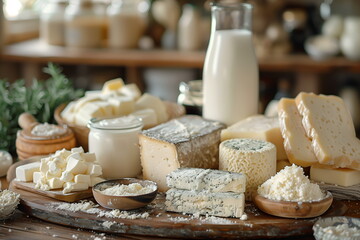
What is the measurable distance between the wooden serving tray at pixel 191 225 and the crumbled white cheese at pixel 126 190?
0.13ft

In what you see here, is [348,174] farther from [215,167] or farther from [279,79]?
[279,79]

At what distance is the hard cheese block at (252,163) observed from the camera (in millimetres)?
1193

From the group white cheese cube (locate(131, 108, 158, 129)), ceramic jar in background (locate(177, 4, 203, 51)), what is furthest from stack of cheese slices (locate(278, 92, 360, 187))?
ceramic jar in background (locate(177, 4, 203, 51))

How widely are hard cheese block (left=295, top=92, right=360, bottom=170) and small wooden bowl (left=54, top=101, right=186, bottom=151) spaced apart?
409 millimetres

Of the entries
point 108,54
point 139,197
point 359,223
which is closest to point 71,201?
point 139,197

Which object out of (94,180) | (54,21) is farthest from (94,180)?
(54,21)

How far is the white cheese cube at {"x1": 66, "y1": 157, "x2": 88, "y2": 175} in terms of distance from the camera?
1190 mm

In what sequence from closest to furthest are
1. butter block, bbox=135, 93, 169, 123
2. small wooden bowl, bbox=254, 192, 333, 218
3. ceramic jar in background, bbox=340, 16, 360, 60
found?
small wooden bowl, bbox=254, 192, 333, 218
butter block, bbox=135, 93, 169, 123
ceramic jar in background, bbox=340, 16, 360, 60

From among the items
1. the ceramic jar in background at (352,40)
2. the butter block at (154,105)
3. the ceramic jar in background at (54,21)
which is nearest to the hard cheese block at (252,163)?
the butter block at (154,105)

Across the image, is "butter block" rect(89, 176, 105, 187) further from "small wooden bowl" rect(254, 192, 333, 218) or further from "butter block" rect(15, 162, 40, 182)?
"small wooden bowl" rect(254, 192, 333, 218)

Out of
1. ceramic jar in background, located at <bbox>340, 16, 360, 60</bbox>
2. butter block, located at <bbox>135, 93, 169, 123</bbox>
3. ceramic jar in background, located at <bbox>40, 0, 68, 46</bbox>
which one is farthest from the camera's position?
ceramic jar in background, located at <bbox>40, 0, 68, 46</bbox>

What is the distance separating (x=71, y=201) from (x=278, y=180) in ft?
1.46

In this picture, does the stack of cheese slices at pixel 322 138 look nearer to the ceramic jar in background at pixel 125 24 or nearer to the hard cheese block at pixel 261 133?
the hard cheese block at pixel 261 133

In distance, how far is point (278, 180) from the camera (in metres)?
1.12
